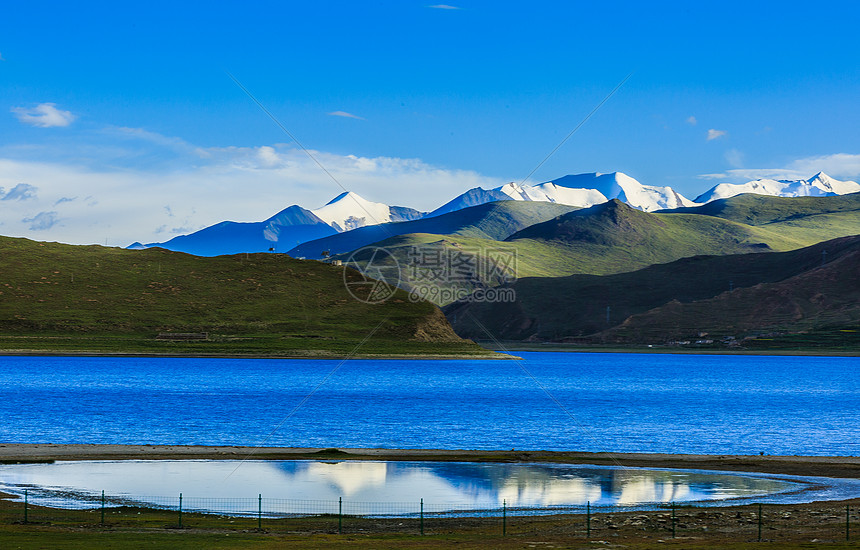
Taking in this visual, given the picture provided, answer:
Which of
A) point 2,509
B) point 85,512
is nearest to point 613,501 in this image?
point 85,512

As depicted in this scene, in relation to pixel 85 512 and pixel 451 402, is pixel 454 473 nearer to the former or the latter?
pixel 85 512

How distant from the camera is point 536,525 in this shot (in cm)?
4741

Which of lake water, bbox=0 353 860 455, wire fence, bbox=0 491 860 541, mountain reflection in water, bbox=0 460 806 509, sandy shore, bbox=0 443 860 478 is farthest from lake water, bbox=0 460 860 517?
lake water, bbox=0 353 860 455

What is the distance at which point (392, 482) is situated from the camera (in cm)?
6347

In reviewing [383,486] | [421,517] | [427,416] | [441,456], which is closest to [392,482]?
[383,486]

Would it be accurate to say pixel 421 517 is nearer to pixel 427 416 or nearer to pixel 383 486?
pixel 383 486

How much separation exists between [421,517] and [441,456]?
31.2m

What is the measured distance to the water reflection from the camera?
56469mm

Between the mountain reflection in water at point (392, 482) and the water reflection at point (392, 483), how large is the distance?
0.07 meters

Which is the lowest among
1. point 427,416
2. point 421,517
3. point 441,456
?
point 427,416

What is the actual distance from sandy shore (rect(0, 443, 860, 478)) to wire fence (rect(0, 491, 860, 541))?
19021 millimetres

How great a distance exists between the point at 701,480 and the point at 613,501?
43.6 feet

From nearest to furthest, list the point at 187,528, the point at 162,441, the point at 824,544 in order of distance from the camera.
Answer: the point at 824,544, the point at 187,528, the point at 162,441

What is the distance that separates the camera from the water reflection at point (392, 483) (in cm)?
5647
